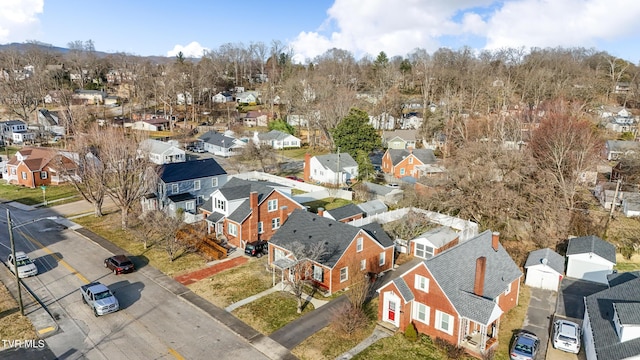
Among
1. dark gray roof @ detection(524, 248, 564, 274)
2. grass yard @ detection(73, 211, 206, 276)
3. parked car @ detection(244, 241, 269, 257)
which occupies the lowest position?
grass yard @ detection(73, 211, 206, 276)

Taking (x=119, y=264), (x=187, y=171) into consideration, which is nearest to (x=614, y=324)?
(x=119, y=264)

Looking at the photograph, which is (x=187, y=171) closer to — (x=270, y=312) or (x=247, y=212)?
(x=247, y=212)

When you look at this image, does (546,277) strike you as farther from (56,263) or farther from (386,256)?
(56,263)

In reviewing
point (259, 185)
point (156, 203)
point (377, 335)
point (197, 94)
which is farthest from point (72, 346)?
point (197, 94)

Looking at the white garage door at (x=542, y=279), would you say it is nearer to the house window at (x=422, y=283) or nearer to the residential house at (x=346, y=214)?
the house window at (x=422, y=283)

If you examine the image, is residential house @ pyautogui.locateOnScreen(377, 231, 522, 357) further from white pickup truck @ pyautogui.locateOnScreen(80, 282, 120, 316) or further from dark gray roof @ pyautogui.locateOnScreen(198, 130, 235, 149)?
dark gray roof @ pyautogui.locateOnScreen(198, 130, 235, 149)

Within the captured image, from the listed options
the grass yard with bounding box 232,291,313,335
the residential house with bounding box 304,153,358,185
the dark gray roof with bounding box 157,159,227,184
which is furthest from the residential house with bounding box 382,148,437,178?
the grass yard with bounding box 232,291,313,335
